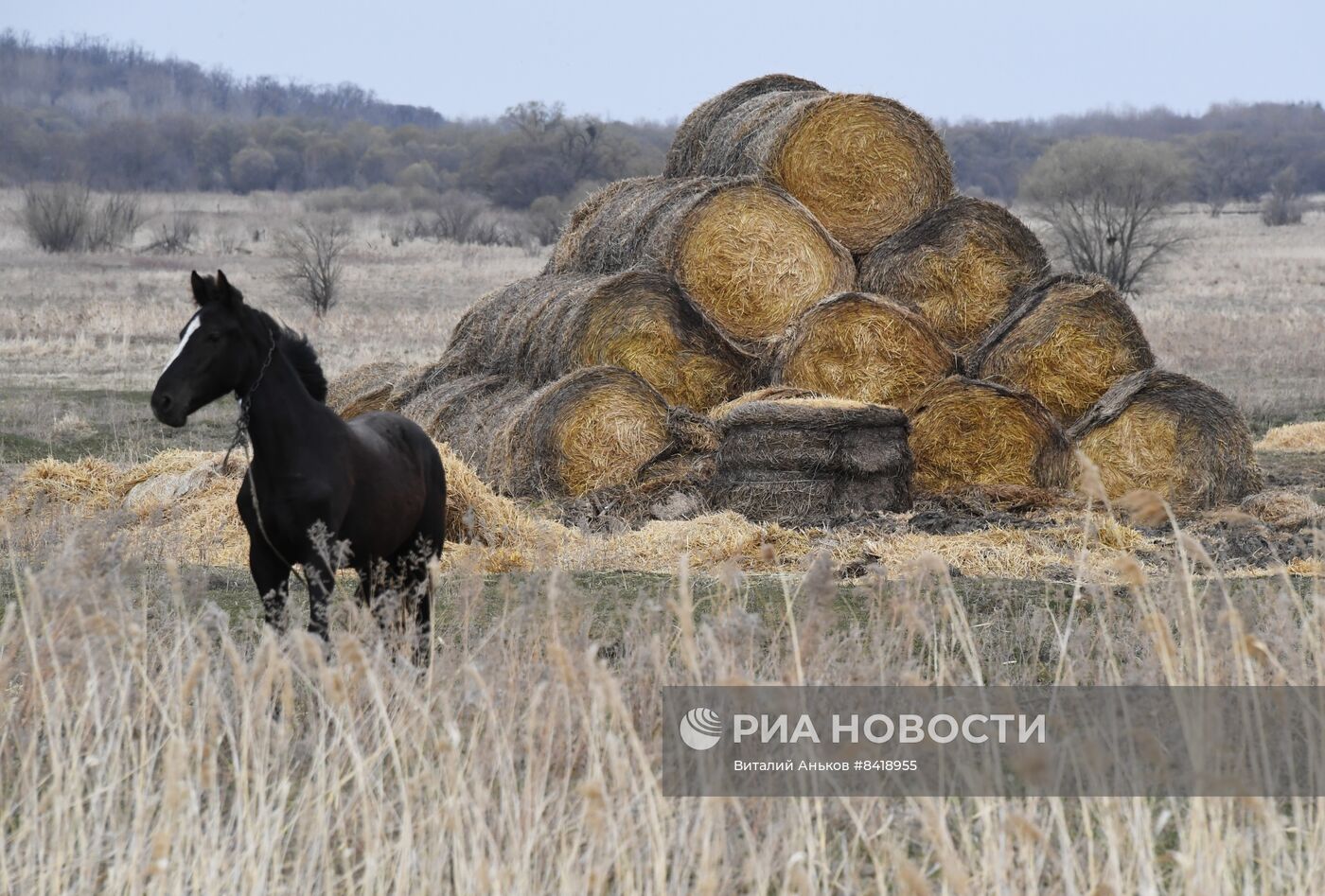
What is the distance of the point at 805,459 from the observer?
11141 mm

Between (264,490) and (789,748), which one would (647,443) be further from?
(789,748)

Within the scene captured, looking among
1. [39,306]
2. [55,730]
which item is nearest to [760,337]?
[55,730]

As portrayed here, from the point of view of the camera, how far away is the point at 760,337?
12906 millimetres

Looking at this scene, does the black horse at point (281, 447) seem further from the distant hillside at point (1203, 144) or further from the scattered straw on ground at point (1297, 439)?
the distant hillside at point (1203, 144)

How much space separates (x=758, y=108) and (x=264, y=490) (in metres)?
8.44

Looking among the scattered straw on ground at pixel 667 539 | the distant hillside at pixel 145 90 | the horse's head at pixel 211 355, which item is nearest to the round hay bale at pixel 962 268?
the scattered straw on ground at pixel 667 539

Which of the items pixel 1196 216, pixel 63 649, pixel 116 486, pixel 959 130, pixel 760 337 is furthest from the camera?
pixel 959 130

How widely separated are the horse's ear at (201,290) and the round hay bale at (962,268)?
7658 millimetres

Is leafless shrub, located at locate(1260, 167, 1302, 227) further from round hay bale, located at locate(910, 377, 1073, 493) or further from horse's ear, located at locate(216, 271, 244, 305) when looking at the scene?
horse's ear, located at locate(216, 271, 244, 305)

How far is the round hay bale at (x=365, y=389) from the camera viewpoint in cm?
1469

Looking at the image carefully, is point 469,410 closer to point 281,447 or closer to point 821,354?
point 821,354

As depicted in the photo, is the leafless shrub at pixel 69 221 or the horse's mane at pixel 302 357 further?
the leafless shrub at pixel 69 221

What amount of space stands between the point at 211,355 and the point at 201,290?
10.3 inches

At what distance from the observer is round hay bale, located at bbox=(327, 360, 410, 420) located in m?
Result: 14.7
